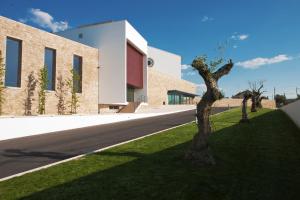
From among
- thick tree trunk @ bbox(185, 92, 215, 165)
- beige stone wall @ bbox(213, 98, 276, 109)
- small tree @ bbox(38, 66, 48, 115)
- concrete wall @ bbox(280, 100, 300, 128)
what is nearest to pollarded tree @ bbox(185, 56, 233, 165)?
thick tree trunk @ bbox(185, 92, 215, 165)

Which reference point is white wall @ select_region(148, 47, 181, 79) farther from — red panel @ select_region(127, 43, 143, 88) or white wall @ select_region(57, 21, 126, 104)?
white wall @ select_region(57, 21, 126, 104)

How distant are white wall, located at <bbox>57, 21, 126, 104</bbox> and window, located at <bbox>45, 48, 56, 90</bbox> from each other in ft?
29.4

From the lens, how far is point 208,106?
9039mm

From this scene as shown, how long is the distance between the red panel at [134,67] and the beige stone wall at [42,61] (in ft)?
25.1

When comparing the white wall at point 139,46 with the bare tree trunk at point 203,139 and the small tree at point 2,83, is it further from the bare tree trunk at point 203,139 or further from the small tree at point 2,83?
the bare tree trunk at point 203,139

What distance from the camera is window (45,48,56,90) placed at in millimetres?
28281

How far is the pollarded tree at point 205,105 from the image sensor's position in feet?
28.2

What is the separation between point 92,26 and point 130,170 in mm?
34132

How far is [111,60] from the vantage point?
37719 millimetres

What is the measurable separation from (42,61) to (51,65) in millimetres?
2101

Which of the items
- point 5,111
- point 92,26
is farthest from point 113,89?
point 5,111

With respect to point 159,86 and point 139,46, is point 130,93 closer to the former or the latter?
point 139,46

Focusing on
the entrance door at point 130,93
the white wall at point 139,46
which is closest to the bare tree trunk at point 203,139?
the white wall at point 139,46

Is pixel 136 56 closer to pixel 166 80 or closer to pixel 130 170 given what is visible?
pixel 166 80
